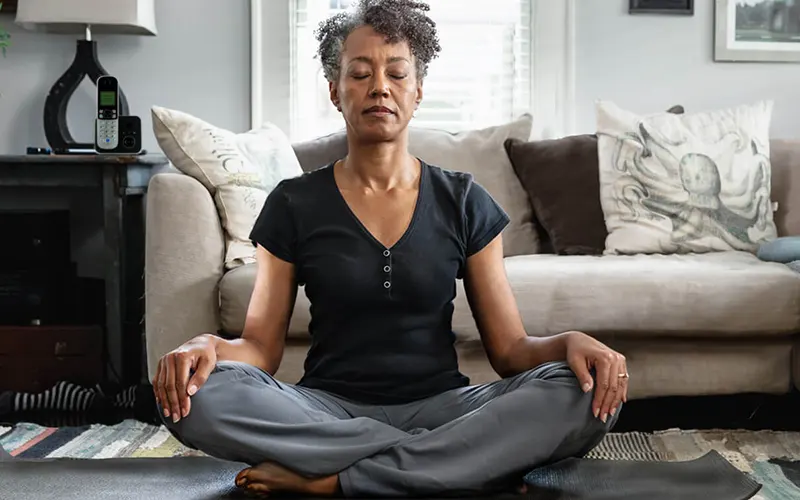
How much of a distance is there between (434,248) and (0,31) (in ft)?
7.61

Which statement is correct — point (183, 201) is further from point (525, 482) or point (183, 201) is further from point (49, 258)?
point (525, 482)

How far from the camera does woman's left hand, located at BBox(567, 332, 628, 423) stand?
139cm

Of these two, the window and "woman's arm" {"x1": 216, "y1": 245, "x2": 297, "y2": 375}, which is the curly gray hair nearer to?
"woman's arm" {"x1": 216, "y1": 245, "x2": 297, "y2": 375}

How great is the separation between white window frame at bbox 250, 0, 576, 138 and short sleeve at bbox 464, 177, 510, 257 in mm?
1843

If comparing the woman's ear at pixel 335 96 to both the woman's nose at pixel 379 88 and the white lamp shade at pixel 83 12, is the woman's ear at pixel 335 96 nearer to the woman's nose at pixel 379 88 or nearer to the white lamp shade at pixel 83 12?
the woman's nose at pixel 379 88

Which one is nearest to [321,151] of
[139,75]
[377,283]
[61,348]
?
[139,75]

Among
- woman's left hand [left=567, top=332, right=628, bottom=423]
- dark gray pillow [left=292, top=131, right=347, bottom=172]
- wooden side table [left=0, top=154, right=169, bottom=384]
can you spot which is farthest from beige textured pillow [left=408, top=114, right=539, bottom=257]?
woman's left hand [left=567, top=332, right=628, bottom=423]

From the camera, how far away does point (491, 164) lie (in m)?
3.08

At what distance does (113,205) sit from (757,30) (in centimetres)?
231

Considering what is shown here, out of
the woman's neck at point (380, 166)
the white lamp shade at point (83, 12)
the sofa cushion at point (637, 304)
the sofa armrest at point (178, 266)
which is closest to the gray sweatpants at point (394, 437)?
the woman's neck at point (380, 166)

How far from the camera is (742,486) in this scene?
1.49m

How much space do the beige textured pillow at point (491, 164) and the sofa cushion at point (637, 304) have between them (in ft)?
1.97

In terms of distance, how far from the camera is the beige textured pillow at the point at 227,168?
102 inches

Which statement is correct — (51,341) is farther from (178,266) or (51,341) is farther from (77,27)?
(77,27)
